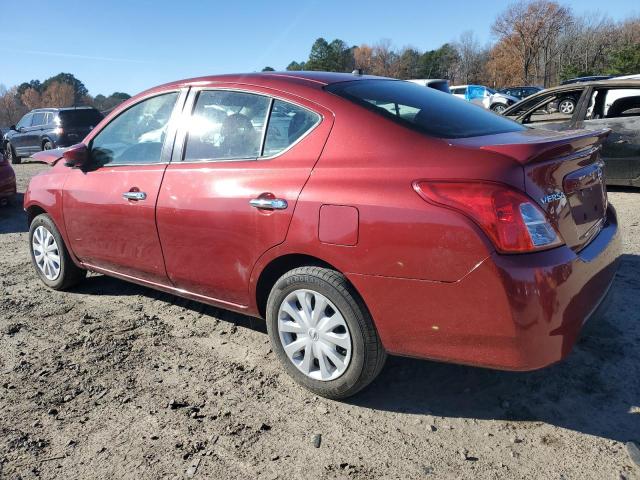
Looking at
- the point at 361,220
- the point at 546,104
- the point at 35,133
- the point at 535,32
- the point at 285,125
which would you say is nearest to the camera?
the point at 361,220

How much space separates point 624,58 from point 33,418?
4895 cm

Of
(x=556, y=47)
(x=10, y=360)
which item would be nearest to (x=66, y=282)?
(x=10, y=360)

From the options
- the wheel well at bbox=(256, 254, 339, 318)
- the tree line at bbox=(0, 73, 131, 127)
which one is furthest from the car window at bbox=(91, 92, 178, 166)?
the tree line at bbox=(0, 73, 131, 127)

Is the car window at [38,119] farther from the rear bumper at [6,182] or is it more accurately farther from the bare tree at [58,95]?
the bare tree at [58,95]

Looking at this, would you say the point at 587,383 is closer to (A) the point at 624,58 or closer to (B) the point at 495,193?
(B) the point at 495,193

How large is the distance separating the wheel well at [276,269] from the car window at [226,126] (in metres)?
0.65

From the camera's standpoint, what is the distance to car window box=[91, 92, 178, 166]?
11.8 feet

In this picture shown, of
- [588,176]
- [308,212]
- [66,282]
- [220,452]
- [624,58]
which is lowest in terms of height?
[220,452]

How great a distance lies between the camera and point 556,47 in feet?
174

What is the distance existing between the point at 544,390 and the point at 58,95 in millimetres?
100341

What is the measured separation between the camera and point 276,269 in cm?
295

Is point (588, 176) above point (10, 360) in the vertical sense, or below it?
above

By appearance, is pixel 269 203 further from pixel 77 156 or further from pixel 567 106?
pixel 567 106

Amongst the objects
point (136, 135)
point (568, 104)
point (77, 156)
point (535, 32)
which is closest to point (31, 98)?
point (535, 32)
